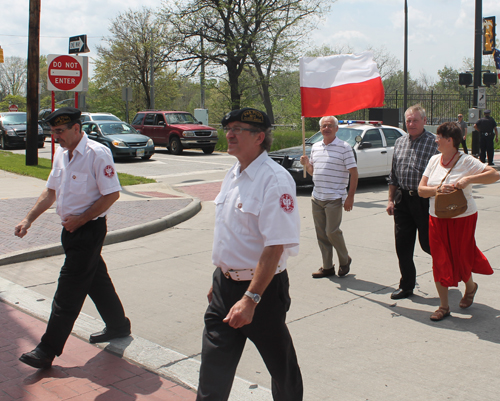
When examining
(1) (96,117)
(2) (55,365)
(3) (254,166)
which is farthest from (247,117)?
(1) (96,117)

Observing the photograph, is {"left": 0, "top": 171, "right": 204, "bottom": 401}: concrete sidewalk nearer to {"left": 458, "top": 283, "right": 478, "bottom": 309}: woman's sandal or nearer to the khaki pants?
the khaki pants

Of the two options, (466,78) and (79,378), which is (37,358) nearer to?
(79,378)

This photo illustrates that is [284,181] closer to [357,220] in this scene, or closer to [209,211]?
[357,220]

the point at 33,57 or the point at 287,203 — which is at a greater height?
the point at 33,57

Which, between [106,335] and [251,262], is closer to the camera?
[251,262]

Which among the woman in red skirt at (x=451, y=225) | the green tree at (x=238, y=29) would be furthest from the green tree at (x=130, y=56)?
the woman in red skirt at (x=451, y=225)

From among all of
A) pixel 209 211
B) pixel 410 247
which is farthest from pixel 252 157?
pixel 209 211

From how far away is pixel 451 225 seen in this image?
15.3 ft

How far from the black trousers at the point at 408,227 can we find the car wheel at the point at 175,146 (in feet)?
63.2

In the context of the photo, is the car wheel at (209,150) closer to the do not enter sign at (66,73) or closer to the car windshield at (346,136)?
the car windshield at (346,136)

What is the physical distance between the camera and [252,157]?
2699 millimetres

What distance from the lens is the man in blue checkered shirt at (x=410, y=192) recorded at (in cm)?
514

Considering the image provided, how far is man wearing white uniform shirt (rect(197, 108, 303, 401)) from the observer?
2.52m

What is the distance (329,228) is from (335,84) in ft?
5.54
